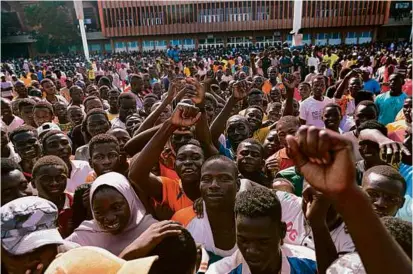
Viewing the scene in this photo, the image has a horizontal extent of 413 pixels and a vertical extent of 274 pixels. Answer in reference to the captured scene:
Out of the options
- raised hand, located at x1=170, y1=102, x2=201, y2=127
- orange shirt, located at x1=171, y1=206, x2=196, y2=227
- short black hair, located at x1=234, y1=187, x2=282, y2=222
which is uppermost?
raised hand, located at x1=170, y1=102, x2=201, y2=127

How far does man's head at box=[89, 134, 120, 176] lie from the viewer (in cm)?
269

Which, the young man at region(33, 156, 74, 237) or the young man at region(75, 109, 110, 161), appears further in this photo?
the young man at region(75, 109, 110, 161)

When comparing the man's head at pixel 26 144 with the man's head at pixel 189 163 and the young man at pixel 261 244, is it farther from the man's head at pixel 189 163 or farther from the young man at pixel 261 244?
the young man at pixel 261 244

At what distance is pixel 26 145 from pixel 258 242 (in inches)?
95.1

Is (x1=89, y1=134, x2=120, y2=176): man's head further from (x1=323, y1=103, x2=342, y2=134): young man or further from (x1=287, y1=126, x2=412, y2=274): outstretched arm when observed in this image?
(x1=323, y1=103, x2=342, y2=134): young man

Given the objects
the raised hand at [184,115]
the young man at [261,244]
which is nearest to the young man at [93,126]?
the raised hand at [184,115]

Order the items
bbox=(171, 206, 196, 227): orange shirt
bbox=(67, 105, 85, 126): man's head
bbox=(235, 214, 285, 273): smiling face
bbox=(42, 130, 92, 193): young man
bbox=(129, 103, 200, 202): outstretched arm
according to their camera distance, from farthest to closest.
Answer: bbox=(67, 105, 85, 126): man's head
bbox=(42, 130, 92, 193): young man
bbox=(129, 103, 200, 202): outstretched arm
bbox=(171, 206, 196, 227): orange shirt
bbox=(235, 214, 285, 273): smiling face

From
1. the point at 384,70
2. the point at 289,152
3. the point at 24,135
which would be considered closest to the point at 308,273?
the point at 289,152

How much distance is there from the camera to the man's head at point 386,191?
2.00m

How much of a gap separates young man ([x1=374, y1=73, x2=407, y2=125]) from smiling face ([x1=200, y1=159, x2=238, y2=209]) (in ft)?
11.5

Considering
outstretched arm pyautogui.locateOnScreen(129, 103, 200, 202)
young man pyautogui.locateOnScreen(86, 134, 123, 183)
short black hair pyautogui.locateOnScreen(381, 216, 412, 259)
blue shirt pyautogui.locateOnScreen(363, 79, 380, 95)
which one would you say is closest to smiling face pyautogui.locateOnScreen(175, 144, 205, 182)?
outstretched arm pyautogui.locateOnScreen(129, 103, 200, 202)

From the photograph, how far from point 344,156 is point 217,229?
50.9 inches

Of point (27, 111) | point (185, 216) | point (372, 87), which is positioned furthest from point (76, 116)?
point (372, 87)

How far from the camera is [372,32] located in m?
29.3
